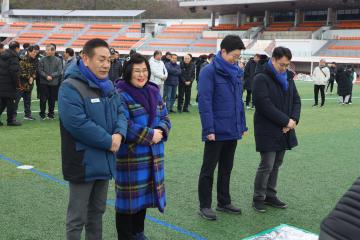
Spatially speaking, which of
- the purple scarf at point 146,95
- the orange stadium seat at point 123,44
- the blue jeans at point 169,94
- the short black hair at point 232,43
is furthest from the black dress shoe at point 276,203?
the orange stadium seat at point 123,44

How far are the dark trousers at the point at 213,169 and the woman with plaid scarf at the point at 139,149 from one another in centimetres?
92

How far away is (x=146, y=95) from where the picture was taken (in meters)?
3.36

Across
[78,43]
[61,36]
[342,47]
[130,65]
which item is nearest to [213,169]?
[130,65]

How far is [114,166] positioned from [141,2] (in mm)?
85157

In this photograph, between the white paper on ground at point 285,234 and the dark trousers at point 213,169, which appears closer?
the white paper on ground at point 285,234

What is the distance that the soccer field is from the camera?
13.1 ft

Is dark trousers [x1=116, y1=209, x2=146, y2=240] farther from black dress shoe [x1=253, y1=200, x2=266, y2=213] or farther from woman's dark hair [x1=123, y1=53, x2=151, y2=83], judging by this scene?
black dress shoe [x1=253, y1=200, x2=266, y2=213]

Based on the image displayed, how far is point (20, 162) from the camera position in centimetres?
614

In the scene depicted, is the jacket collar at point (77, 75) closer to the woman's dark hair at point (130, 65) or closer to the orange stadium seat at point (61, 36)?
the woman's dark hair at point (130, 65)

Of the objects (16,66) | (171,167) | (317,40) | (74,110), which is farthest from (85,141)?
(317,40)

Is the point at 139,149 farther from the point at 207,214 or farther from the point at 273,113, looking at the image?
the point at 273,113

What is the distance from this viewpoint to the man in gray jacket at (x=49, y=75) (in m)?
9.58

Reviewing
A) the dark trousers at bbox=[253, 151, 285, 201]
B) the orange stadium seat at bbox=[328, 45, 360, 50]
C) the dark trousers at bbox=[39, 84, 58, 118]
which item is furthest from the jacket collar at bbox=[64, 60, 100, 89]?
the orange stadium seat at bbox=[328, 45, 360, 50]

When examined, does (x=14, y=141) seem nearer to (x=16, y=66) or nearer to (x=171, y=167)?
(x=16, y=66)
